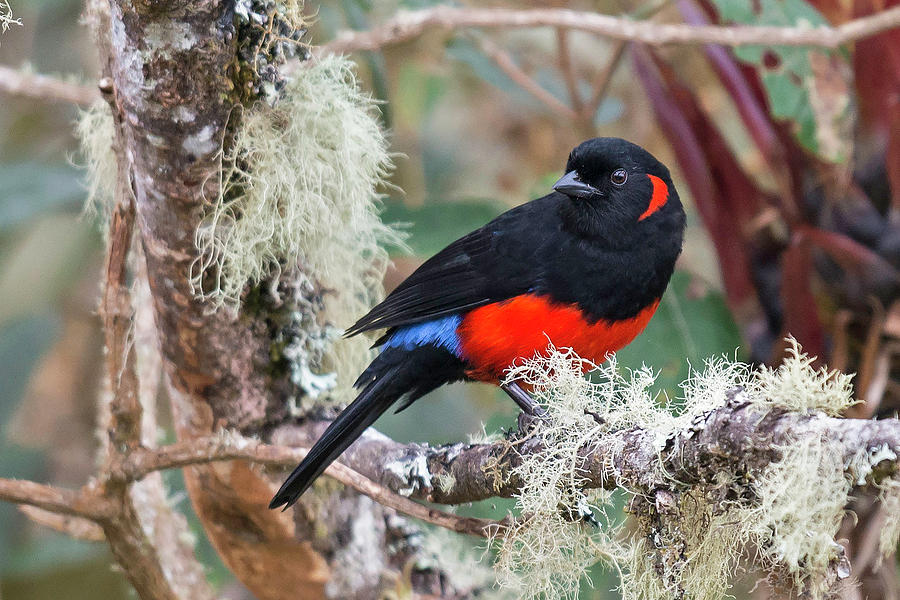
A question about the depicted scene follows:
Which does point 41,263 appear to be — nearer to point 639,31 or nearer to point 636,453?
point 639,31

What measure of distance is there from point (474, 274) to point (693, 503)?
3.76 ft

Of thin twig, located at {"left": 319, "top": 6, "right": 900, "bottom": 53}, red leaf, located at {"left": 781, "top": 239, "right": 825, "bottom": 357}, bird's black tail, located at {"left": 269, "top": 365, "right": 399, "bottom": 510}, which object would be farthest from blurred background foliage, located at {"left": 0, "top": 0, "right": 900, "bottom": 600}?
bird's black tail, located at {"left": 269, "top": 365, "right": 399, "bottom": 510}

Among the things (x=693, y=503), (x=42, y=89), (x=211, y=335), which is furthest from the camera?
(x=42, y=89)

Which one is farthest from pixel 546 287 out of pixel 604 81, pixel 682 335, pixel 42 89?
pixel 42 89

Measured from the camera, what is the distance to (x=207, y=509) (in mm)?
2375

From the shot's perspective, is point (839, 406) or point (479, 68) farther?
point (479, 68)

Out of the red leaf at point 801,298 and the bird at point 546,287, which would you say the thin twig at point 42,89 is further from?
the red leaf at point 801,298

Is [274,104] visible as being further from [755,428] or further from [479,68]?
[479,68]

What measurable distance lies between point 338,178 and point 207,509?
0.93 meters

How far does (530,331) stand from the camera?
238 centimetres

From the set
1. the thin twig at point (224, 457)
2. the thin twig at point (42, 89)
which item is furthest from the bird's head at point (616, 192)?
the thin twig at point (42, 89)

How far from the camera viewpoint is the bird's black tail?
201 cm

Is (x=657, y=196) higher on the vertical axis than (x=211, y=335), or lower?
higher

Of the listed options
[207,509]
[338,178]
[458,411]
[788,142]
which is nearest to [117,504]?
[207,509]
